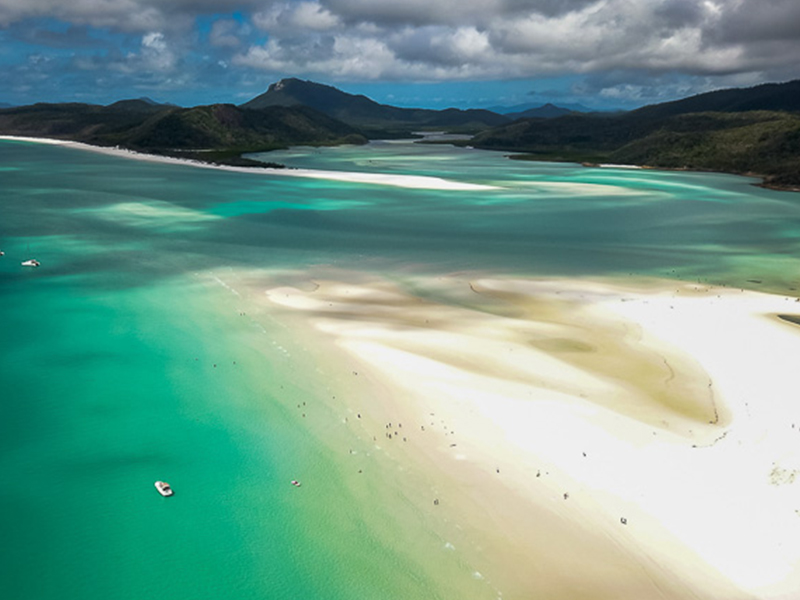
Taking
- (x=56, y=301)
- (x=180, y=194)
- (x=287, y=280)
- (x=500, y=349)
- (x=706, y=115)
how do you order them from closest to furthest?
(x=500, y=349)
(x=56, y=301)
(x=287, y=280)
(x=180, y=194)
(x=706, y=115)

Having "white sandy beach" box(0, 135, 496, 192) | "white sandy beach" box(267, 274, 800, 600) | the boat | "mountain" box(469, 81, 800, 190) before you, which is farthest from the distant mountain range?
the boat

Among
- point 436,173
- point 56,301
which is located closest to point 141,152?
point 436,173

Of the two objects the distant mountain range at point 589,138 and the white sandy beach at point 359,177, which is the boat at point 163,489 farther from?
the distant mountain range at point 589,138

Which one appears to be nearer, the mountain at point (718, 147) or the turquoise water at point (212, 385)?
the turquoise water at point (212, 385)

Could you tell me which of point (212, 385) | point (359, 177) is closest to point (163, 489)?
point (212, 385)

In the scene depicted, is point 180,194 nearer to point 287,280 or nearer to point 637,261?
point 287,280

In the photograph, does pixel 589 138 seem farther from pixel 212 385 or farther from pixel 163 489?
pixel 163 489

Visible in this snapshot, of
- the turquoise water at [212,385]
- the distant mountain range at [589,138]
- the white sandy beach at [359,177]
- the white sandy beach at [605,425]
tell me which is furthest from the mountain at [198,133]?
the white sandy beach at [605,425]
